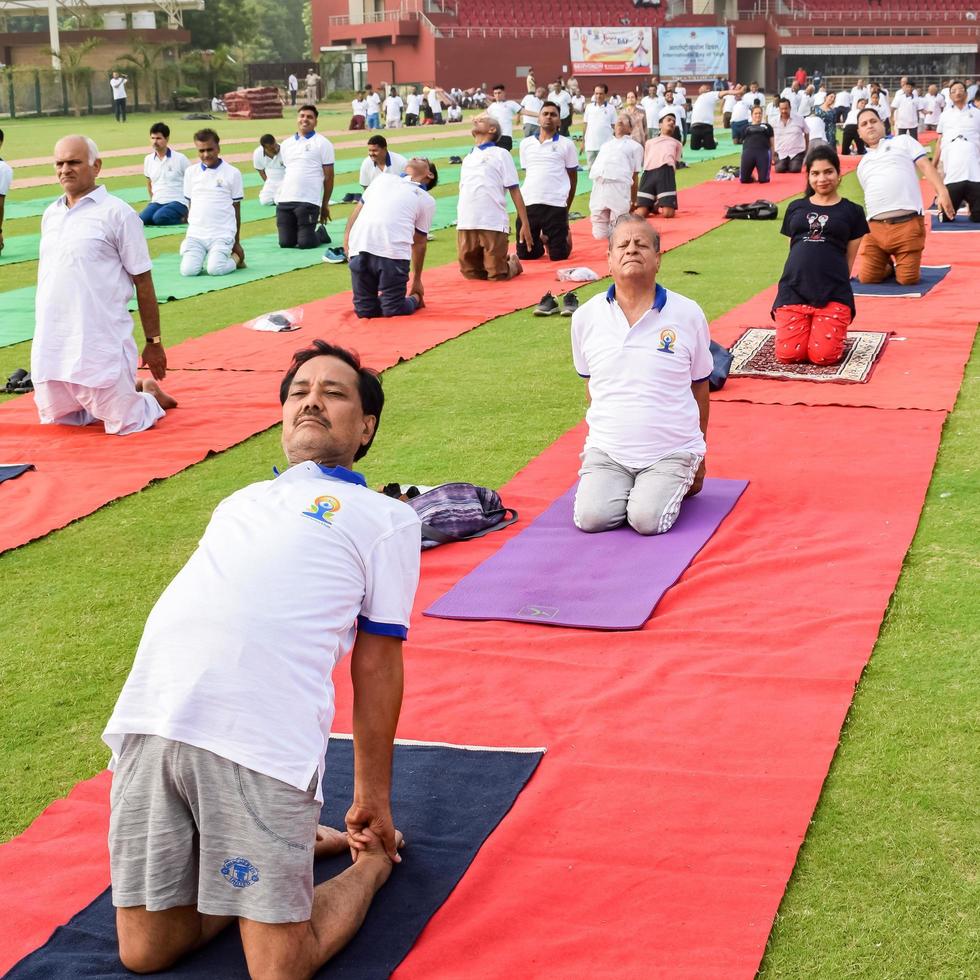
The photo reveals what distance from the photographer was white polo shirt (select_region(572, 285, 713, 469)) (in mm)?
5961

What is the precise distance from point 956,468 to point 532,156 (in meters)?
8.17

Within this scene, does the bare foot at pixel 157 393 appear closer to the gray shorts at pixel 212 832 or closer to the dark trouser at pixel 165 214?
the gray shorts at pixel 212 832

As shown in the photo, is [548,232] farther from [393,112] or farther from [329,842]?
[393,112]

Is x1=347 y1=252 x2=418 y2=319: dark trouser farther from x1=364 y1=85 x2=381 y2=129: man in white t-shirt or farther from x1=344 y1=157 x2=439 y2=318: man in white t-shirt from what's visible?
x1=364 y1=85 x2=381 y2=129: man in white t-shirt

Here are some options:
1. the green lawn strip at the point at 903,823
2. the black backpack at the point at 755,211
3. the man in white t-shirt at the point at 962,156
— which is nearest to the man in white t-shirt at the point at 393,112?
the black backpack at the point at 755,211

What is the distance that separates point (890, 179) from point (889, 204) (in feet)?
0.83

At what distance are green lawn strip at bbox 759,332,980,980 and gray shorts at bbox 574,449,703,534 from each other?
3.54ft

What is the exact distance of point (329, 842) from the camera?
337 centimetres

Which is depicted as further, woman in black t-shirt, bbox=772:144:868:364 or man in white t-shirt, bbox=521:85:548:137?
man in white t-shirt, bbox=521:85:548:137

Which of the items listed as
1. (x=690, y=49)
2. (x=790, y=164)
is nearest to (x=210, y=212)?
(x=790, y=164)

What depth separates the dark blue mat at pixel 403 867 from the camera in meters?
3.04

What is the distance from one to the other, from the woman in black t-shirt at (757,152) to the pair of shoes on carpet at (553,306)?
11.1 meters

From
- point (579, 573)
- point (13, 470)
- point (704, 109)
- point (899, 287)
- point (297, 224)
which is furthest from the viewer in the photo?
point (704, 109)

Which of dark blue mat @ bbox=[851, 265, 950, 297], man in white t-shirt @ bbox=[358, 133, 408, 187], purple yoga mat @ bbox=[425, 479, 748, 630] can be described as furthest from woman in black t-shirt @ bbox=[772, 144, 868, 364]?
man in white t-shirt @ bbox=[358, 133, 408, 187]
